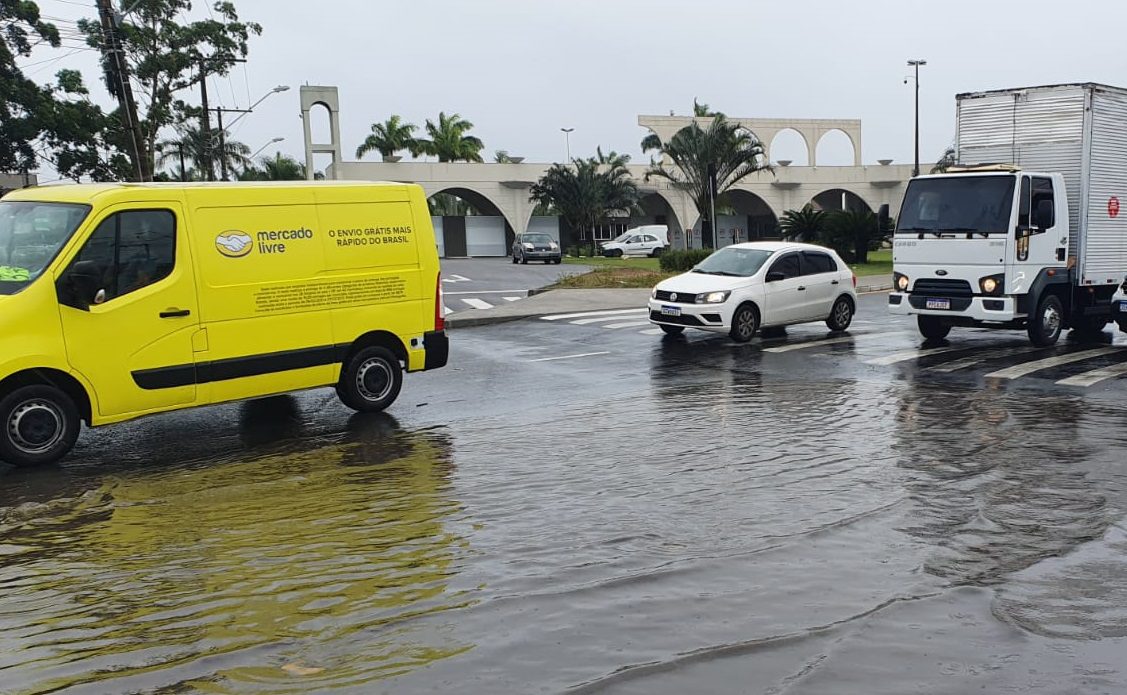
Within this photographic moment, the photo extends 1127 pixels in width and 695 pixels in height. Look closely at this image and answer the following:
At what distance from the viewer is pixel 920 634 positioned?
4.77 m

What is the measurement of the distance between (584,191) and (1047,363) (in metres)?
46.9

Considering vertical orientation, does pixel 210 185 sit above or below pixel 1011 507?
above

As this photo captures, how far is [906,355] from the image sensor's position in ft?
49.9

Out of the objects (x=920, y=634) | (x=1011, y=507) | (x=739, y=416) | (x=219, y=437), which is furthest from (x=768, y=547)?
(x=219, y=437)

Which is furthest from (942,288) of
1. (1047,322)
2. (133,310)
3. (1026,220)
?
(133,310)

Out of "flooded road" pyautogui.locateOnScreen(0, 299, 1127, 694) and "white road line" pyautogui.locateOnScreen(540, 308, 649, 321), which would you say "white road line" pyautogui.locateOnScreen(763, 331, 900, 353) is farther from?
"white road line" pyautogui.locateOnScreen(540, 308, 649, 321)

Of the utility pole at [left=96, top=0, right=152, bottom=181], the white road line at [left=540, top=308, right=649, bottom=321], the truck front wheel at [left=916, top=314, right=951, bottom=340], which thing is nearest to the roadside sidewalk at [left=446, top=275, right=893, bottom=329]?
the white road line at [left=540, top=308, right=649, bottom=321]

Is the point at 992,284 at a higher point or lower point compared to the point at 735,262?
lower

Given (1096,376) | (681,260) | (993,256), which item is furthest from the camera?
(681,260)

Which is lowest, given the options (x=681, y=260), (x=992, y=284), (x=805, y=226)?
(x=681, y=260)

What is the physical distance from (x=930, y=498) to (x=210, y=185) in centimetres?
686

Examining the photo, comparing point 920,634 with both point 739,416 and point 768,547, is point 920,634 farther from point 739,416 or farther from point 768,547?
point 739,416

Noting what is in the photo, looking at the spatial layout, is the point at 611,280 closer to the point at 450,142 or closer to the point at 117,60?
the point at 117,60

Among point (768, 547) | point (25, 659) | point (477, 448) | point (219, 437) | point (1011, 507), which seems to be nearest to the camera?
point (25, 659)
